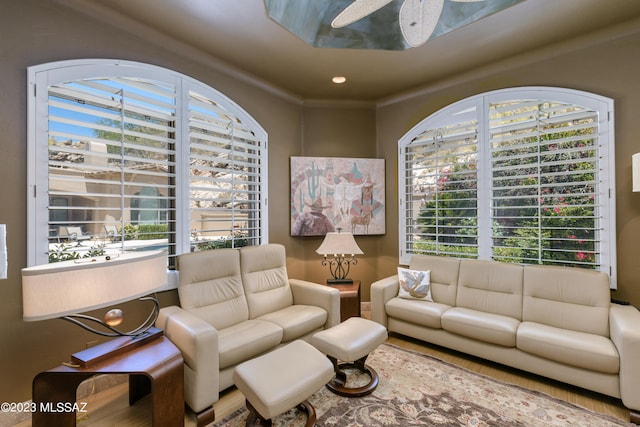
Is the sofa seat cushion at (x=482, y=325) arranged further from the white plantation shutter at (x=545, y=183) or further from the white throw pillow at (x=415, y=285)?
the white plantation shutter at (x=545, y=183)

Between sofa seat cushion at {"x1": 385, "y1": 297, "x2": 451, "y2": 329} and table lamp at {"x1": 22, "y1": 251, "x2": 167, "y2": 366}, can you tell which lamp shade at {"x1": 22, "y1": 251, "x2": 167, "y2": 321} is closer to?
table lamp at {"x1": 22, "y1": 251, "x2": 167, "y2": 366}

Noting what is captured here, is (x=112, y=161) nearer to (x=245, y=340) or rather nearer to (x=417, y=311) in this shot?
(x=245, y=340)

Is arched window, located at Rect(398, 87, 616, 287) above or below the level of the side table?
above

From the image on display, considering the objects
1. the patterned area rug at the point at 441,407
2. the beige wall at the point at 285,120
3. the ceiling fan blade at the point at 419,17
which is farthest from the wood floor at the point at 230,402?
the ceiling fan blade at the point at 419,17

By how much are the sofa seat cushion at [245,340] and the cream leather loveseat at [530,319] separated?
1.33 m

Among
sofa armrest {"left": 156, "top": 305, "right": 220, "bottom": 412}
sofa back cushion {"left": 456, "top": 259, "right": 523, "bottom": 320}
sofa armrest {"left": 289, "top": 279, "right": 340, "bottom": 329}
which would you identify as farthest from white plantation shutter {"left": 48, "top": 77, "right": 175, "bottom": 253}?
sofa back cushion {"left": 456, "top": 259, "right": 523, "bottom": 320}

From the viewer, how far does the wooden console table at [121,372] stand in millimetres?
1562

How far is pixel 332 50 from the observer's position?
2.85 metres

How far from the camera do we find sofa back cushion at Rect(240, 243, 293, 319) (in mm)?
2914

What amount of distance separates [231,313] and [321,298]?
92 cm

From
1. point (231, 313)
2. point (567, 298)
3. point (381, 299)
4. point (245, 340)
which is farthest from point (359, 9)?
point (567, 298)

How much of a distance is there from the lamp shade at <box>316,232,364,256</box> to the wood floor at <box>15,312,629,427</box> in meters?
1.59

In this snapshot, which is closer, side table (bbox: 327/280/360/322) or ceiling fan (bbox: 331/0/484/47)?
ceiling fan (bbox: 331/0/484/47)

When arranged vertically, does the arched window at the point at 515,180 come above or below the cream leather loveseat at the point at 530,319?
above
